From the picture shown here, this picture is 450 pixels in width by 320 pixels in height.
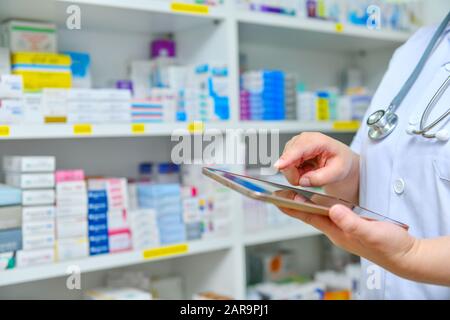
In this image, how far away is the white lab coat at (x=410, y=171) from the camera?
3.52ft

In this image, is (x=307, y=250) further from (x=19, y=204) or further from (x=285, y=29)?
(x=19, y=204)

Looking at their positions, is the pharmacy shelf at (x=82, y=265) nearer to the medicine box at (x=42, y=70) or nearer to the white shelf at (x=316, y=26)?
the medicine box at (x=42, y=70)

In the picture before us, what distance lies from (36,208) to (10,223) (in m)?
0.08

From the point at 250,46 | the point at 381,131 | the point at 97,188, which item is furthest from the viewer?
the point at 250,46

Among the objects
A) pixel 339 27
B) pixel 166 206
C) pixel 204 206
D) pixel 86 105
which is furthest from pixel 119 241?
pixel 339 27

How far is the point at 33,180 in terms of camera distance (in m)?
1.64

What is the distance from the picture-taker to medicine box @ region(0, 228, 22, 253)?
5.20ft

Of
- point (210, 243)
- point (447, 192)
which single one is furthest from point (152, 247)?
point (447, 192)

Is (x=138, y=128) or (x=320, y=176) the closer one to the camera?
(x=320, y=176)

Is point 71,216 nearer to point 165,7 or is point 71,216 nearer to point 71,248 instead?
point 71,248

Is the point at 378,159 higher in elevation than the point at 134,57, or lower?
lower

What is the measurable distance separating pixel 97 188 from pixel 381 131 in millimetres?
945

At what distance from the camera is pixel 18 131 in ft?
5.21

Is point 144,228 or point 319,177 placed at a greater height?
point 319,177
